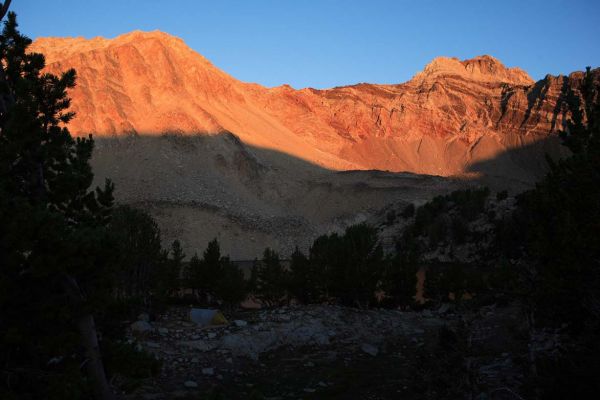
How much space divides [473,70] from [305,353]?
130m

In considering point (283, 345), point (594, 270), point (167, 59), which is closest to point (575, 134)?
point (594, 270)

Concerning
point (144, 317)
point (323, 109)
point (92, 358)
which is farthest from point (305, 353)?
point (323, 109)

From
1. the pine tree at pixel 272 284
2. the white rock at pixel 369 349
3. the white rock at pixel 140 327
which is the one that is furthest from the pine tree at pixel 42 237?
the pine tree at pixel 272 284

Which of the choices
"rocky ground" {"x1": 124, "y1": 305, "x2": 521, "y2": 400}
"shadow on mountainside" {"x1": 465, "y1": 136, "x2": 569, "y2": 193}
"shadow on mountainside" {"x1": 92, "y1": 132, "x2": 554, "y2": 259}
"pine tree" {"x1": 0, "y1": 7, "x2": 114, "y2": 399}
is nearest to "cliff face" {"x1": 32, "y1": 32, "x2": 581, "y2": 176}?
"shadow on mountainside" {"x1": 465, "y1": 136, "x2": 569, "y2": 193}

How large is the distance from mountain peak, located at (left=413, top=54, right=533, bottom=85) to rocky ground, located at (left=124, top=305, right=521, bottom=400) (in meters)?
117

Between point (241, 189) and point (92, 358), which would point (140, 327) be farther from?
point (241, 189)

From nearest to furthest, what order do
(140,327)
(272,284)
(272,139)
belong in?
(140,327), (272,284), (272,139)

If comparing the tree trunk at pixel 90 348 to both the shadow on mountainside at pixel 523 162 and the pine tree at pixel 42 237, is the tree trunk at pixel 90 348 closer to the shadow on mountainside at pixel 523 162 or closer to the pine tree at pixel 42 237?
the pine tree at pixel 42 237

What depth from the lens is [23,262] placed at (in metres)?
7.63

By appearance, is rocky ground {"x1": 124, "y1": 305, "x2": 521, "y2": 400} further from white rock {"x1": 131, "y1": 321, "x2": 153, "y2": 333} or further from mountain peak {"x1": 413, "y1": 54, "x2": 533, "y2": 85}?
mountain peak {"x1": 413, "y1": 54, "x2": 533, "y2": 85}

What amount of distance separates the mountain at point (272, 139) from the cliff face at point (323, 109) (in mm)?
242

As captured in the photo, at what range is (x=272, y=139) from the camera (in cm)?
7831

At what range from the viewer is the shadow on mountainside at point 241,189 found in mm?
51250

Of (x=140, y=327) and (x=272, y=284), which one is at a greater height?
(x=272, y=284)
